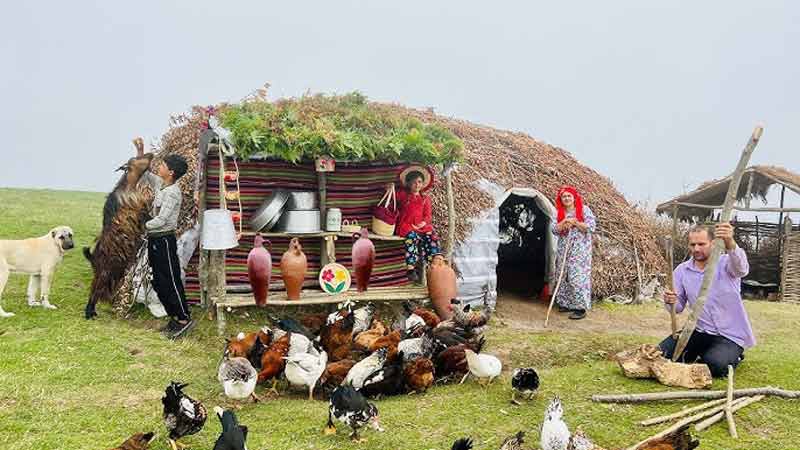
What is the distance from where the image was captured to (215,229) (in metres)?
6.77

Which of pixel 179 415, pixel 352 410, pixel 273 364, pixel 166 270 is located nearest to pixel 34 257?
pixel 166 270

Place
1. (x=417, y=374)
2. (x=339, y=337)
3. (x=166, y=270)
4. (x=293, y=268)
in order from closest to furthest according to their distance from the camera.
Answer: (x=417, y=374)
(x=339, y=337)
(x=166, y=270)
(x=293, y=268)

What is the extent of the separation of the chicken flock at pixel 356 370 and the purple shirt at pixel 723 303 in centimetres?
182

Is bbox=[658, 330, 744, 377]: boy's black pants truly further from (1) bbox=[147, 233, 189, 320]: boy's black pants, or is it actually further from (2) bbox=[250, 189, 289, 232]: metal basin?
(1) bbox=[147, 233, 189, 320]: boy's black pants

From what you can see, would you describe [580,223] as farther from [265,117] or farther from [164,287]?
[164,287]

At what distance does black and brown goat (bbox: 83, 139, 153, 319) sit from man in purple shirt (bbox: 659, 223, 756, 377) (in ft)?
20.4

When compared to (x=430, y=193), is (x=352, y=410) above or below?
below

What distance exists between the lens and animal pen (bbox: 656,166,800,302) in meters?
12.2

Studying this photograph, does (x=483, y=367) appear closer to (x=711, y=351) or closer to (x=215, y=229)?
(x=711, y=351)

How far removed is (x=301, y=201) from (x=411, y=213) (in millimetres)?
1512

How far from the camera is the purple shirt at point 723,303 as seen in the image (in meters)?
5.43

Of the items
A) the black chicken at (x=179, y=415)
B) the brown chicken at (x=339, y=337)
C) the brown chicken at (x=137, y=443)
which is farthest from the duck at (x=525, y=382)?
the brown chicken at (x=137, y=443)

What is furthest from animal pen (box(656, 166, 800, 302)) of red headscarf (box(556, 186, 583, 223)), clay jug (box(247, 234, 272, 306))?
clay jug (box(247, 234, 272, 306))

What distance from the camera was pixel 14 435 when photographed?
426cm
